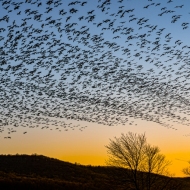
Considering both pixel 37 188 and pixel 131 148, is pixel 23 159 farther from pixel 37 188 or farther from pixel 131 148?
pixel 131 148

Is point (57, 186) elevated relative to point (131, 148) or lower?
lower

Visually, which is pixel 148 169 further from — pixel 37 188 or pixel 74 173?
pixel 74 173

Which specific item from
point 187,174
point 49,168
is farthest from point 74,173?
point 187,174

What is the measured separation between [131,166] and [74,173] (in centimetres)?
3264

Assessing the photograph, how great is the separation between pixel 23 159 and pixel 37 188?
99.7 feet

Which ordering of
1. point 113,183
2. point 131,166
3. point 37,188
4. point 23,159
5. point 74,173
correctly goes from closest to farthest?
1. point 131,166
2. point 37,188
3. point 113,183
4. point 74,173
5. point 23,159

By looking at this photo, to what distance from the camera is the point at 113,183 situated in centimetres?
6075

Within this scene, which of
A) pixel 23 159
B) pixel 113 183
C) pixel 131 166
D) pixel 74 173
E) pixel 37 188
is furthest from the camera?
pixel 23 159

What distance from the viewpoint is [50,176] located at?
6369cm

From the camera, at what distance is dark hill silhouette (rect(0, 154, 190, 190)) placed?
50.7 metres

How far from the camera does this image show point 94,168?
267 ft

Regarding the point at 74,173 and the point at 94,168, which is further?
the point at 94,168

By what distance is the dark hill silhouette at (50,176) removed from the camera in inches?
1996

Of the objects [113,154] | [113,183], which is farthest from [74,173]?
[113,154]
